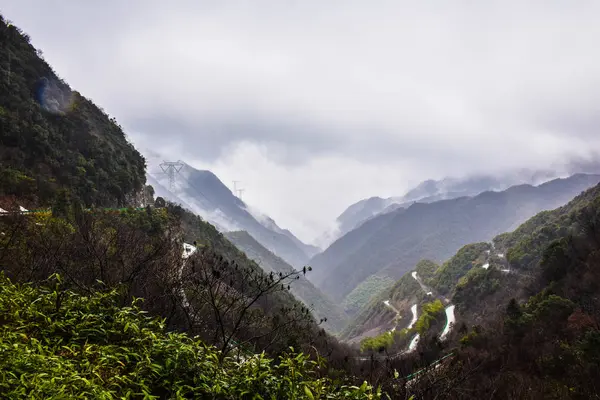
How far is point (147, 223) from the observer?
3256cm

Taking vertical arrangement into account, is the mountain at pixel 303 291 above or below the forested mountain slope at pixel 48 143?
below

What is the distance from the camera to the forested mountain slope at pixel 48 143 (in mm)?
29672

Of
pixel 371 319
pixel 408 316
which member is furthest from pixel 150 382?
pixel 371 319

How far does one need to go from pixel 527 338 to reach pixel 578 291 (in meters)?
8.49

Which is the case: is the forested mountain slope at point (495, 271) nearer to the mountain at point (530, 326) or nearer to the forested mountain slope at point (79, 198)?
the mountain at point (530, 326)

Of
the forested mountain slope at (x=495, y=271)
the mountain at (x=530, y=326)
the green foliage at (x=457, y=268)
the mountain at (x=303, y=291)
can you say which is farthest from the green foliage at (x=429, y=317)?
the mountain at (x=303, y=291)

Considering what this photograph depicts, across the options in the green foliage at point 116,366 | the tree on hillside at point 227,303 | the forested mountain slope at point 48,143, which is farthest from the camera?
the forested mountain slope at point 48,143

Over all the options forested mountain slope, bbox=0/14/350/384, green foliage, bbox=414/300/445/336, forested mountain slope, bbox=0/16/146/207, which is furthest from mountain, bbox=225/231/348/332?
forested mountain slope, bbox=0/16/146/207

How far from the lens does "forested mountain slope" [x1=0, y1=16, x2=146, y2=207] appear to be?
29.7 meters

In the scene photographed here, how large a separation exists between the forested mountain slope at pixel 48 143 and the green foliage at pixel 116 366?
25263 mm

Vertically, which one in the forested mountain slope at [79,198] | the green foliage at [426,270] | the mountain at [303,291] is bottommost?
the mountain at [303,291]

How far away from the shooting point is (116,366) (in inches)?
146

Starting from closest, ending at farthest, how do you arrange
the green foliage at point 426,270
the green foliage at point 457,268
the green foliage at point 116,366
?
1. the green foliage at point 116,366
2. the green foliage at point 457,268
3. the green foliage at point 426,270

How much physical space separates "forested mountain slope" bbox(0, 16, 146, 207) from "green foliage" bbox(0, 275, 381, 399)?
82.9 feet
